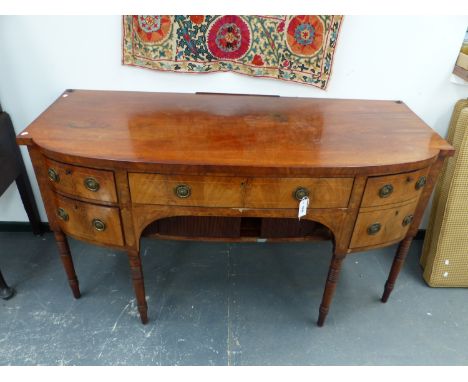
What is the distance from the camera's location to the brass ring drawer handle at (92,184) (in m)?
1.20

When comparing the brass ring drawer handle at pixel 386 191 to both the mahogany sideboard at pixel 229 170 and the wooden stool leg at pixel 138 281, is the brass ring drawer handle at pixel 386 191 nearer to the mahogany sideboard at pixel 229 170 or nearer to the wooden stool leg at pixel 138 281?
the mahogany sideboard at pixel 229 170

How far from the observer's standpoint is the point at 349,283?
6.20 ft

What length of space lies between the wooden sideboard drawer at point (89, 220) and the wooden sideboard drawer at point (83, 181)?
46 millimetres

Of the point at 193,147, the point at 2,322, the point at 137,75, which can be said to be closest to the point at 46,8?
the point at 137,75

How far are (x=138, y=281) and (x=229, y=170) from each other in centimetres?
66

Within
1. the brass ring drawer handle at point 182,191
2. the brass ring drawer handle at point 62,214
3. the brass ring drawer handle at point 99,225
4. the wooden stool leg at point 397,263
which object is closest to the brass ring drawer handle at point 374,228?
the wooden stool leg at point 397,263

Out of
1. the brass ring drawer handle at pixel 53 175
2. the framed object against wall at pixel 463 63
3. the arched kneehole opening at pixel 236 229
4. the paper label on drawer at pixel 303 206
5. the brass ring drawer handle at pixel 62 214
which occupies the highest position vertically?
the framed object against wall at pixel 463 63

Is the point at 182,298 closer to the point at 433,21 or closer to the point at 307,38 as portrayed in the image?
the point at 307,38

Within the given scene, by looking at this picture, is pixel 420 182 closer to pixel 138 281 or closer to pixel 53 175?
pixel 138 281

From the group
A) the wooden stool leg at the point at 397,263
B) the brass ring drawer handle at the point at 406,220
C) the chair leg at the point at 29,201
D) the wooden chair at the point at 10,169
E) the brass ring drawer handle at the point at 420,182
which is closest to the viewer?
the brass ring drawer handle at the point at 420,182

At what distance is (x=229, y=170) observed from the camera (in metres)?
1.13

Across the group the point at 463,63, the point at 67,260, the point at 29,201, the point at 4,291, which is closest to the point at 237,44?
the point at 463,63

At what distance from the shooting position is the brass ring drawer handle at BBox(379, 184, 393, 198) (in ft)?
4.06

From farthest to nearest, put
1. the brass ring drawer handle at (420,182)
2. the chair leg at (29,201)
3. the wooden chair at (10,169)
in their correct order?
the chair leg at (29,201), the wooden chair at (10,169), the brass ring drawer handle at (420,182)
